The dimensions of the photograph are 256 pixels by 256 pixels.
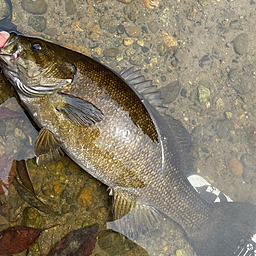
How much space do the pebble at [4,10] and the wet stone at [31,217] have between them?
8.10 feet

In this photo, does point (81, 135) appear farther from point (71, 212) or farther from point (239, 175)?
point (239, 175)

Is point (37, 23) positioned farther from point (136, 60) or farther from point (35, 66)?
point (136, 60)

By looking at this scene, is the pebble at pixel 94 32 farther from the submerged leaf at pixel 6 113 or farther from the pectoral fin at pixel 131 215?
the pectoral fin at pixel 131 215

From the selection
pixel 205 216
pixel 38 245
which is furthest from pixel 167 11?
pixel 38 245

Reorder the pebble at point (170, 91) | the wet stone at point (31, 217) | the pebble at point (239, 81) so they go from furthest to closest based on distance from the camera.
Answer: the pebble at point (239, 81), the pebble at point (170, 91), the wet stone at point (31, 217)

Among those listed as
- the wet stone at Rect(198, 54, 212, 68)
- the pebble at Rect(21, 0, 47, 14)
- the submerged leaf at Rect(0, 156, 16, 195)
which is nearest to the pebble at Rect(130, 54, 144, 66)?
the wet stone at Rect(198, 54, 212, 68)

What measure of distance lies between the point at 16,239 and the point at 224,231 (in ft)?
9.10

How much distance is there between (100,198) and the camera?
11.3 ft

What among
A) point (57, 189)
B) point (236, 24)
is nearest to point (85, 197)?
point (57, 189)

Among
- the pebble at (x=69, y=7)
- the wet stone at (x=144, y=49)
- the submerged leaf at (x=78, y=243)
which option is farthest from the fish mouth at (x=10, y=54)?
the submerged leaf at (x=78, y=243)

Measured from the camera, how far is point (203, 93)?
3.98m

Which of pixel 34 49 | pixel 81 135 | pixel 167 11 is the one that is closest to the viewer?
pixel 34 49

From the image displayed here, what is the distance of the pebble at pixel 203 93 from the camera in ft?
13.0

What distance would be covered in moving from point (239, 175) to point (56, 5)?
3.74 metres
